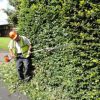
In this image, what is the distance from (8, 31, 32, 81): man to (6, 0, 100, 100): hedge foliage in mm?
244

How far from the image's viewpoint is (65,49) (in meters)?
9.23

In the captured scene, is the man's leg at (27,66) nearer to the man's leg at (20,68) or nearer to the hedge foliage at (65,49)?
the man's leg at (20,68)

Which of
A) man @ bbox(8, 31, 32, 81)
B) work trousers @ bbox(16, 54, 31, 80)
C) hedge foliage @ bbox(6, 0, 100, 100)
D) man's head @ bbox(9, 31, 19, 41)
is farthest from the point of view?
work trousers @ bbox(16, 54, 31, 80)

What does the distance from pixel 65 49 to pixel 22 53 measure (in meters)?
3.48

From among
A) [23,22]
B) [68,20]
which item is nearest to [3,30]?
[23,22]

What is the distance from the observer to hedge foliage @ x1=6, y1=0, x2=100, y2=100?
8.02 metres

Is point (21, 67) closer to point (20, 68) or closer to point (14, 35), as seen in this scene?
point (20, 68)

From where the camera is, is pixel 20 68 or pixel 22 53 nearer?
pixel 22 53

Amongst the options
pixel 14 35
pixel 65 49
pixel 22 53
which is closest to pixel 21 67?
pixel 22 53

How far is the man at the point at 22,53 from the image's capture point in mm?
12352

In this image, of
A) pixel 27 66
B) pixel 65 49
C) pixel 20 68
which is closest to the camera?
pixel 65 49

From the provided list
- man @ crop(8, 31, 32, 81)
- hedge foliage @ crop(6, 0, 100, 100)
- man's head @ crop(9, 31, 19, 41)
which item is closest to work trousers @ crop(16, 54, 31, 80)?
man @ crop(8, 31, 32, 81)

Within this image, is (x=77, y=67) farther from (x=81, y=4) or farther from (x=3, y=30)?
(x=3, y=30)

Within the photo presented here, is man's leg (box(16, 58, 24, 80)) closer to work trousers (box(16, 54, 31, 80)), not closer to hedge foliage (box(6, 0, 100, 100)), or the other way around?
work trousers (box(16, 54, 31, 80))
